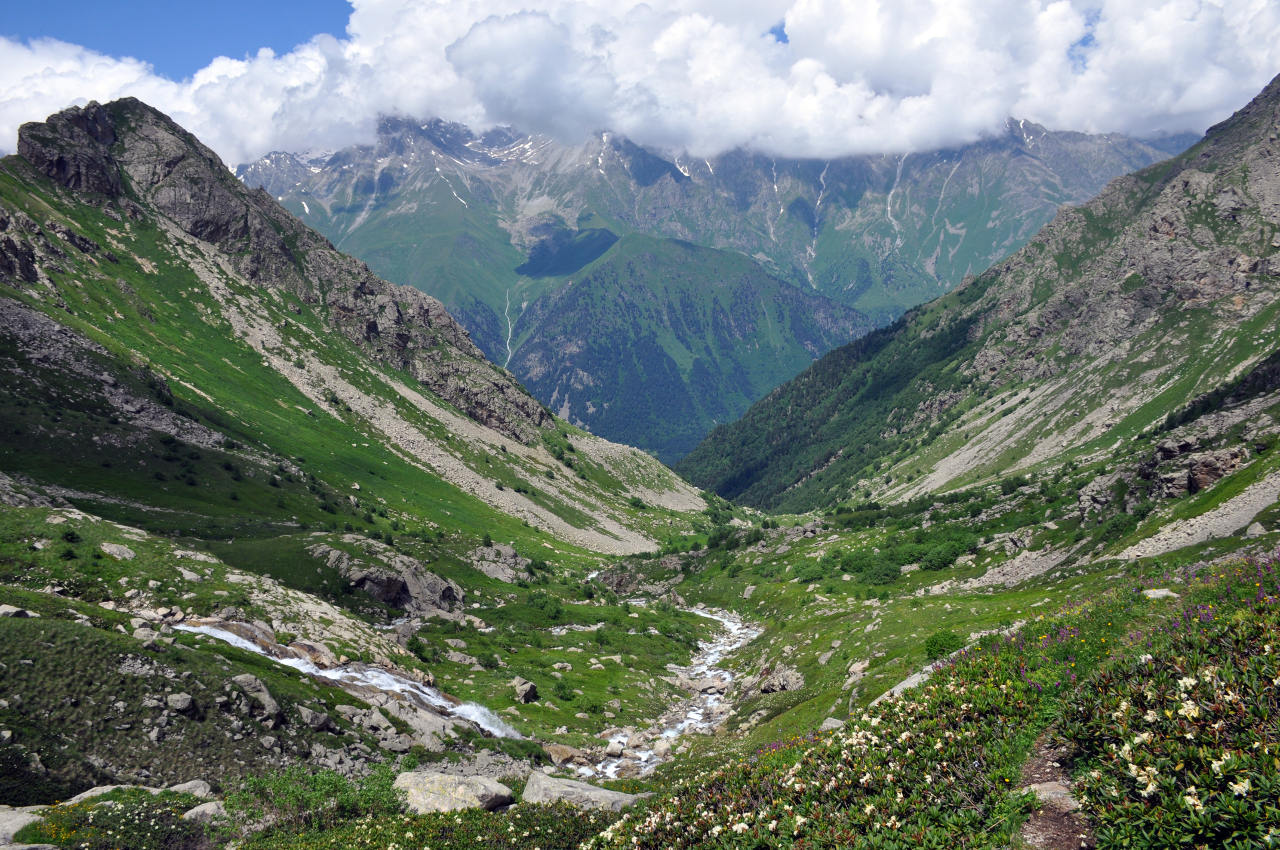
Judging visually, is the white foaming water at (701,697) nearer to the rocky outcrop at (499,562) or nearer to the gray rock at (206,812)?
the gray rock at (206,812)

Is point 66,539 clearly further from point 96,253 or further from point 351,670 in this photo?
point 96,253

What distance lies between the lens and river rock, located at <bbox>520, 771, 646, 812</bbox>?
83.8 feet

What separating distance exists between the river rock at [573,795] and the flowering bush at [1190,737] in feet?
57.1

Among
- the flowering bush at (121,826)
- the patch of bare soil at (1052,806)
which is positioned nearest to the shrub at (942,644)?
the patch of bare soil at (1052,806)

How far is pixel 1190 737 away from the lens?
34.7ft

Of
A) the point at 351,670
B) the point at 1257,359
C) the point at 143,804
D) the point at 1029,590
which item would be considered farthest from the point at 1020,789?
the point at 1257,359

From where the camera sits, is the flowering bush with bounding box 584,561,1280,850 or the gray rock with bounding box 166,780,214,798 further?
the gray rock with bounding box 166,780,214,798

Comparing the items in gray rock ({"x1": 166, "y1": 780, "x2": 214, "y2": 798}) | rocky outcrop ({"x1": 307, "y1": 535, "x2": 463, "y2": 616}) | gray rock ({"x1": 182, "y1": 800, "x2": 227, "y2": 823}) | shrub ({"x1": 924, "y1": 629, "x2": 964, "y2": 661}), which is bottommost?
shrub ({"x1": 924, "y1": 629, "x2": 964, "y2": 661})

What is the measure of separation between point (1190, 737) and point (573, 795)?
22545mm

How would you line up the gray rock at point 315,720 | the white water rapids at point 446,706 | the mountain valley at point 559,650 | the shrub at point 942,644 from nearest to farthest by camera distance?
the mountain valley at point 559,650 < the gray rock at point 315,720 < the shrub at point 942,644 < the white water rapids at point 446,706

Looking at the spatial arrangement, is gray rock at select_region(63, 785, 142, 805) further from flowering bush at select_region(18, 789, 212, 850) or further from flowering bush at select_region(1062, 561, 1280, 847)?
flowering bush at select_region(1062, 561, 1280, 847)

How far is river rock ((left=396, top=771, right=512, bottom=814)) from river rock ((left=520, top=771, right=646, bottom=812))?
1.18 m

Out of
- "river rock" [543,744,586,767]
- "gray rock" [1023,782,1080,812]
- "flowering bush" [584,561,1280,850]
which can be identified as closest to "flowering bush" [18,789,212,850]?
"flowering bush" [584,561,1280,850]

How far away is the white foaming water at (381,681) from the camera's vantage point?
142 feet
